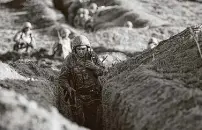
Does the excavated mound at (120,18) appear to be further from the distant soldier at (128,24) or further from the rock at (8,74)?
the rock at (8,74)

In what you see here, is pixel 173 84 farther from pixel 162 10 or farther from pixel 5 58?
pixel 162 10

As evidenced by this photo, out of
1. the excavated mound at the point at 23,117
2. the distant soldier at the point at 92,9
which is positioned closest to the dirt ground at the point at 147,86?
the excavated mound at the point at 23,117

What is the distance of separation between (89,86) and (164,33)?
1223 cm

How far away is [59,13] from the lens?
Answer: 23.5m

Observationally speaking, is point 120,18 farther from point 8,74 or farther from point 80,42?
point 8,74

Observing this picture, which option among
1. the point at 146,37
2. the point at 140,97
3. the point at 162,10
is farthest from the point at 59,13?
the point at 140,97

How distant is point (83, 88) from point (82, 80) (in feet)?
0.42

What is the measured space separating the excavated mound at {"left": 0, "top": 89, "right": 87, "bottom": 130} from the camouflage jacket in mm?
2739

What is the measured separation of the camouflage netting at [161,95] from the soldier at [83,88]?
0.17 meters

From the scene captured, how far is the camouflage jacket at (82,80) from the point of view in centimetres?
586

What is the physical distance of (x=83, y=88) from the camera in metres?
5.85

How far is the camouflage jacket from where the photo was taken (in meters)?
5.86

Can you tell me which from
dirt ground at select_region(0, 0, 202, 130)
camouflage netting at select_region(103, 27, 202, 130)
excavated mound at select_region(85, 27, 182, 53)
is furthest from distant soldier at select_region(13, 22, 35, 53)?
camouflage netting at select_region(103, 27, 202, 130)

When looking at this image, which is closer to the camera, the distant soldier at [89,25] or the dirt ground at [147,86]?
the dirt ground at [147,86]
